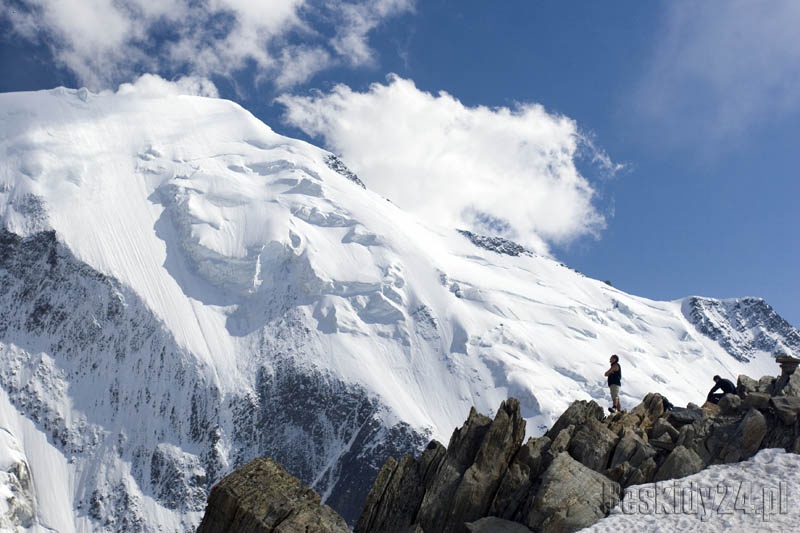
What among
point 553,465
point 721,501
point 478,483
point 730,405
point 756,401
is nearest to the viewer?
point 721,501

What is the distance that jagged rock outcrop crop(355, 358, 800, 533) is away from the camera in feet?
72.3

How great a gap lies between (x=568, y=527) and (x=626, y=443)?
4.93 m

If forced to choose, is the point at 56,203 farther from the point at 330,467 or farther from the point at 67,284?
the point at 330,467

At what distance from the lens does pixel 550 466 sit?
2316 cm

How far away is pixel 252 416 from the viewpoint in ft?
584

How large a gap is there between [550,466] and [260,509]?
422 inches

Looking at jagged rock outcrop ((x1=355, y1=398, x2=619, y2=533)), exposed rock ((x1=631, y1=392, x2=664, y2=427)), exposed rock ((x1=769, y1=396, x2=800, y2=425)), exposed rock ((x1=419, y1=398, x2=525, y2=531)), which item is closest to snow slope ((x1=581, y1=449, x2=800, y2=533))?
jagged rock outcrop ((x1=355, y1=398, x2=619, y2=533))

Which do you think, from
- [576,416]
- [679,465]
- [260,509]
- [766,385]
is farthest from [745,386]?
[260,509]

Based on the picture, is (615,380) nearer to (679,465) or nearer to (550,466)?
(679,465)

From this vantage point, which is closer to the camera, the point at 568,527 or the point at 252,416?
the point at 568,527

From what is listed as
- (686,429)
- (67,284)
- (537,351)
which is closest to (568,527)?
(686,429)

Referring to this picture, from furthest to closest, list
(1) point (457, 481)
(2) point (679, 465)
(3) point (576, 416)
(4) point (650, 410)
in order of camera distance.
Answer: (4) point (650, 410) → (3) point (576, 416) → (1) point (457, 481) → (2) point (679, 465)

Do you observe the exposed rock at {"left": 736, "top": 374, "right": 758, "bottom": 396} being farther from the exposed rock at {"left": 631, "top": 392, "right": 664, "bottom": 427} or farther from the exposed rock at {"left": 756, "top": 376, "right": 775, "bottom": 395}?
the exposed rock at {"left": 631, "top": 392, "right": 664, "bottom": 427}

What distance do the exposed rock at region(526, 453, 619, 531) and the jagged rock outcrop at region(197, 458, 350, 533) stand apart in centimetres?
713
